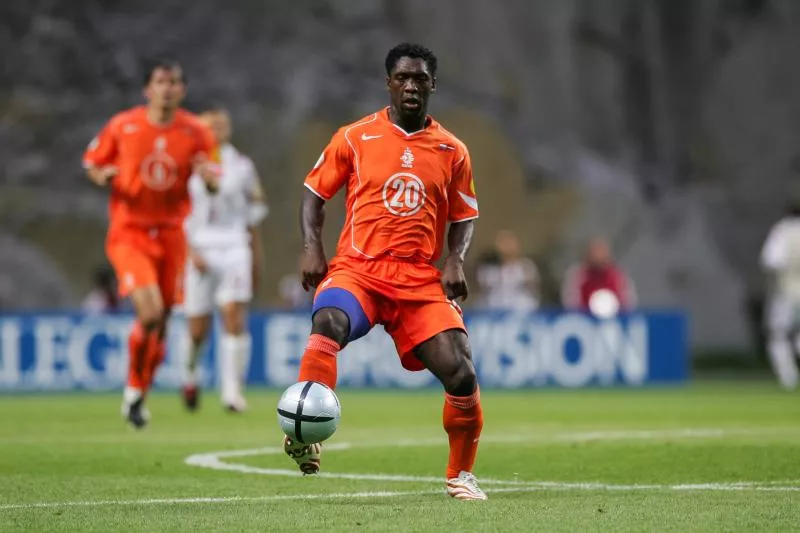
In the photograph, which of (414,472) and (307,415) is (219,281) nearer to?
(414,472)

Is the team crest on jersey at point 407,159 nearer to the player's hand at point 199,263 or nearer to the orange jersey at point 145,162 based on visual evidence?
the orange jersey at point 145,162

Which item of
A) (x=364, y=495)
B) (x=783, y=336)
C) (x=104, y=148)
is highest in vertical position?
(x=104, y=148)

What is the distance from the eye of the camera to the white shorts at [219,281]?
14648 mm

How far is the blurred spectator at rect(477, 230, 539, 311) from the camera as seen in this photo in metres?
24.2

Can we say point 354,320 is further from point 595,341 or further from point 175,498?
point 595,341

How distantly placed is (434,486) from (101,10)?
2227 centimetres

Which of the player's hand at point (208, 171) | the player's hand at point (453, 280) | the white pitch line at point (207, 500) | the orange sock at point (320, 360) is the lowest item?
the white pitch line at point (207, 500)

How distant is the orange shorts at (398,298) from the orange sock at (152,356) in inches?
191

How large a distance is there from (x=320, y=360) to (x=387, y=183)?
0.92 metres

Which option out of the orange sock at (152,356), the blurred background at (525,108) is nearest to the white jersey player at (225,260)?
the orange sock at (152,356)

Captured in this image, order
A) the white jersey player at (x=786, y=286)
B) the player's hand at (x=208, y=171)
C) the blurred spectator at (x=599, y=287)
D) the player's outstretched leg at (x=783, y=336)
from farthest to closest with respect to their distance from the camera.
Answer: the blurred spectator at (x=599, y=287)
the player's outstretched leg at (x=783, y=336)
the white jersey player at (x=786, y=286)
the player's hand at (x=208, y=171)

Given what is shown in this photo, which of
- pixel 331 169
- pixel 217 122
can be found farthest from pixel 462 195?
pixel 217 122

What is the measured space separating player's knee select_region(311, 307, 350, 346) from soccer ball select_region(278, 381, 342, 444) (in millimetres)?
323

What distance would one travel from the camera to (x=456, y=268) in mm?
7227
